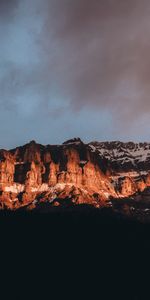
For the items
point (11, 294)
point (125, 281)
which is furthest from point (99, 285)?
point (11, 294)

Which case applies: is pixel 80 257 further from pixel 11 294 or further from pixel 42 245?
pixel 11 294

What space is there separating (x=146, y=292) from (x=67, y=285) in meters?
23.0

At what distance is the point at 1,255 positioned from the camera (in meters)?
172

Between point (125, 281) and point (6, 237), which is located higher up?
point (6, 237)

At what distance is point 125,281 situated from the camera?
180m

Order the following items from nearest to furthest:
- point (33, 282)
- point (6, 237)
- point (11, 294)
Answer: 1. point (11, 294)
2. point (33, 282)
3. point (6, 237)

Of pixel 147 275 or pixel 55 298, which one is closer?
pixel 55 298

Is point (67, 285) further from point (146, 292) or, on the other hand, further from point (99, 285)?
point (146, 292)

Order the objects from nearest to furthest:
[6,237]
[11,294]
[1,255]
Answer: [11,294] < [1,255] < [6,237]

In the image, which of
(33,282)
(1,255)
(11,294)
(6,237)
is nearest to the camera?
(11,294)

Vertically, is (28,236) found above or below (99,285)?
above

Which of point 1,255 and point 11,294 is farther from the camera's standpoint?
point 1,255

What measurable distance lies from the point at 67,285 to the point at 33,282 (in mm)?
11150

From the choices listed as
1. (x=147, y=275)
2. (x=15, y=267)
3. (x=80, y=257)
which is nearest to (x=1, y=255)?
(x=15, y=267)
